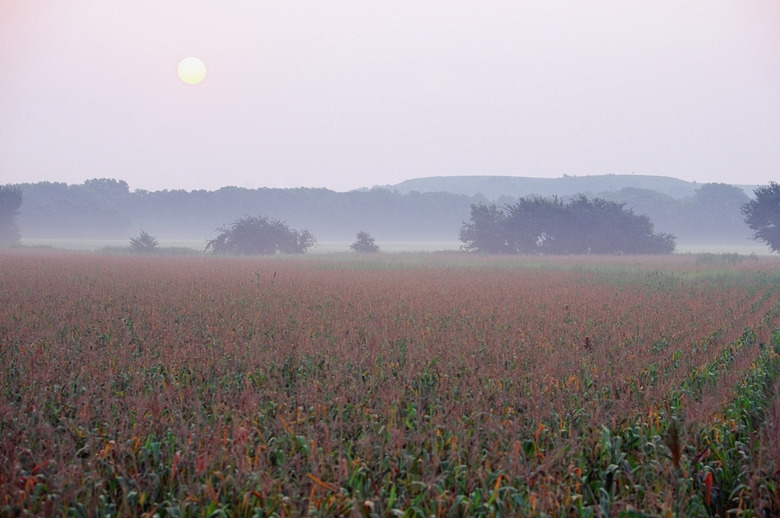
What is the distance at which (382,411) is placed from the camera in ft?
19.3

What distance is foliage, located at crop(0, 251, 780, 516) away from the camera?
13.9 ft

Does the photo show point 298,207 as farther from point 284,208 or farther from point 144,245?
point 144,245

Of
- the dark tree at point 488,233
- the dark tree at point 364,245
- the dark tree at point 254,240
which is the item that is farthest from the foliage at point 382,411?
the dark tree at point 488,233

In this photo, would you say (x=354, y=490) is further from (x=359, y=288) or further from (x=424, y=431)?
(x=359, y=288)

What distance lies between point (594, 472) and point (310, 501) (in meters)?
2.31

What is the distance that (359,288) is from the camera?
18047 millimetres

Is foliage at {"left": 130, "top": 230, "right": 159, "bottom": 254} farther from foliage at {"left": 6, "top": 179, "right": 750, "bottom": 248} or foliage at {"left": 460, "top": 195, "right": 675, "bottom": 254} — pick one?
foliage at {"left": 6, "top": 179, "right": 750, "bottom": 248}

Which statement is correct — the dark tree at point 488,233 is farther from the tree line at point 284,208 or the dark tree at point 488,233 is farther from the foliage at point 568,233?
the tree line at point 284,208

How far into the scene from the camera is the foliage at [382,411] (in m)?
4.23

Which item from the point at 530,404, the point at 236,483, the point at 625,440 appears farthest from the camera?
the point at 530,404

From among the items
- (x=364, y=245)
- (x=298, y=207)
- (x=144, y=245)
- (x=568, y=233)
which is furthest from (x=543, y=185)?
(x=144, y=245)

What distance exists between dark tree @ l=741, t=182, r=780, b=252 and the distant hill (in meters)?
125

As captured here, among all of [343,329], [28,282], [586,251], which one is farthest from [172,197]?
[343,329]

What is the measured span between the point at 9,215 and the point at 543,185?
148598 millimetres
